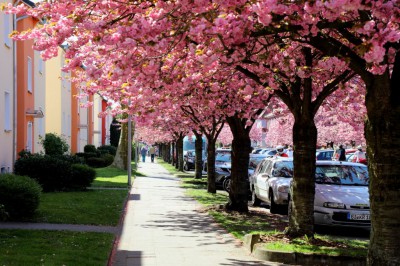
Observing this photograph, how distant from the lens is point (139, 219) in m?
13.5

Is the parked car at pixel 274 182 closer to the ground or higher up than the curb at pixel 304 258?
higher up

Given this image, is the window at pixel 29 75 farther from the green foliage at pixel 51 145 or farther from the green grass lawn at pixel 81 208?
the green grass lawn at pixel 81 208

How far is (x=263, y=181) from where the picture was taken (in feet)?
53.0

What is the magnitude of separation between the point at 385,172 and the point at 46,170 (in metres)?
13.8

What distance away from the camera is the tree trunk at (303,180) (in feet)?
32.4

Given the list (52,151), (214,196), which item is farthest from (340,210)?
(52,151)

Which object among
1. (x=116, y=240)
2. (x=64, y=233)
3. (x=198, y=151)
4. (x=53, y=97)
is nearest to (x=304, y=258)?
(x=116, y=240)

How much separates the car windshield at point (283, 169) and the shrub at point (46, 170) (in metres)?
6.96

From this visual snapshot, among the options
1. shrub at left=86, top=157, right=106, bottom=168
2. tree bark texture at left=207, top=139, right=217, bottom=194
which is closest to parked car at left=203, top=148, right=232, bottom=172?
tree bark texture at left=207, top=139, right=217, bottom=194

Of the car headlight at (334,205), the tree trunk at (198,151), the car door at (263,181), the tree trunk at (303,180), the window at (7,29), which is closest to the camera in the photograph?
the tree trunk at (303,180)

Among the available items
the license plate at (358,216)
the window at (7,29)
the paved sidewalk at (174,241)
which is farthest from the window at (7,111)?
the license plate at (358,216)

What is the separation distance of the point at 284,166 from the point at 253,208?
202 centimetres

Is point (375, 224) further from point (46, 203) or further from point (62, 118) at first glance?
point (62, 118)

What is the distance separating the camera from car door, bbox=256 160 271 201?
15.9 m
